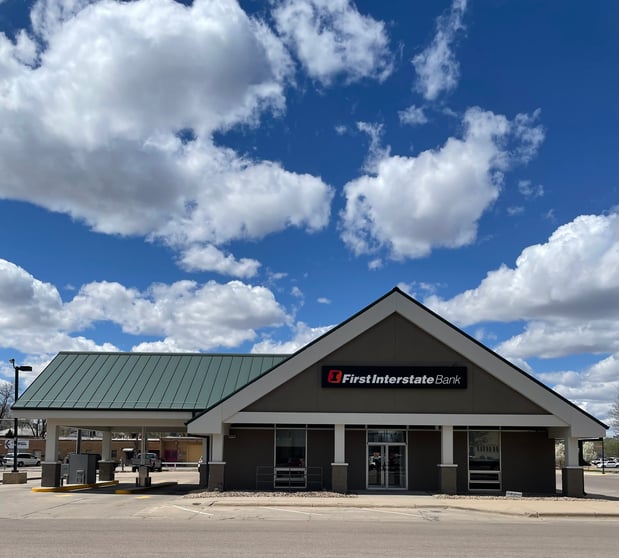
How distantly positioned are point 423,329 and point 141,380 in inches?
479

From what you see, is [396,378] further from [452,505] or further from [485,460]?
[452,505]

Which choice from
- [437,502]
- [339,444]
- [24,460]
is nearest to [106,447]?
[339,444]

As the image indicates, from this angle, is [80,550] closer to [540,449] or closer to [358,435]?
[358,435]

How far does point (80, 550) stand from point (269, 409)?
13388mm

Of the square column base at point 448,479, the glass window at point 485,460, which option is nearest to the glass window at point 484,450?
the glass window at point 485,460

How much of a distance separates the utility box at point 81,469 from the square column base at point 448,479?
15211 millimetres

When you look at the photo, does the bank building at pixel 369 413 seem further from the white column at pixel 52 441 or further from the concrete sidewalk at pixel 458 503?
the concrete sidewalk at pixel 458 503

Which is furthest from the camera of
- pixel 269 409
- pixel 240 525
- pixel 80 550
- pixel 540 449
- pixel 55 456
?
pixel 55 456

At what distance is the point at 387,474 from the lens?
27.3 m

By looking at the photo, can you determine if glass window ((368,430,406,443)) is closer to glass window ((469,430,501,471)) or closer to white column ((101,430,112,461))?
glass window ((469,430,501,471))

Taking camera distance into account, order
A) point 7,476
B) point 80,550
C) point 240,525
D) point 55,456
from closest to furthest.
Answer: point 80,550, point 240,525, point 55,456, point 7,476

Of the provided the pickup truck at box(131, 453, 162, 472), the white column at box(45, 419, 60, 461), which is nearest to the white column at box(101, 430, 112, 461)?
the pickup truck at box(131, 453, 162, 472)

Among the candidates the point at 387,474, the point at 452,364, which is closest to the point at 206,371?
the point at 387,474

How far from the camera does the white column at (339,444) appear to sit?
2562 cm
